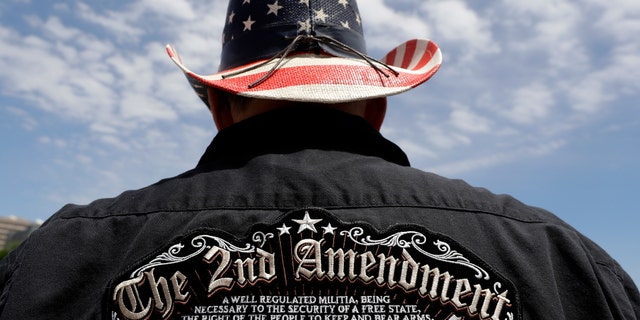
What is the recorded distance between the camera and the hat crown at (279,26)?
2.02 meters

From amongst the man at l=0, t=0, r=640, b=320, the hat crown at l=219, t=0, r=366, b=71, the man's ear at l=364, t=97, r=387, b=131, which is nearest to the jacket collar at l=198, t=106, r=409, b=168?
the man at l=0, t=0, r=640, b=320

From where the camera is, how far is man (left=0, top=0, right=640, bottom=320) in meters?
1.25

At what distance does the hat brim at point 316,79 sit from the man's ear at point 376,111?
116 mm

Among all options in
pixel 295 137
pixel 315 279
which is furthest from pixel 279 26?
pixel 315 279

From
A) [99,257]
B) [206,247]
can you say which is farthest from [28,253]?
[206,247]

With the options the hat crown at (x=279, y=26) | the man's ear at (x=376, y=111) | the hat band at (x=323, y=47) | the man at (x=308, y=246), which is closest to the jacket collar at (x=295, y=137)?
the man at (x=308, y=246)

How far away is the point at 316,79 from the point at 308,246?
614 mm

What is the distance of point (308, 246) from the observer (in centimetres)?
128

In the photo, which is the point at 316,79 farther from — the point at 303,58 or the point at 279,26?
the point at 279,26

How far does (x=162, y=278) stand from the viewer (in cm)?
127

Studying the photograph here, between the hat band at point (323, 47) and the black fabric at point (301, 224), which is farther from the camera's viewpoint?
the hat band at point (323, 47)

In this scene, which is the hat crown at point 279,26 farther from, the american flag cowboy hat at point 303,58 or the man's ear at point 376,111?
the man's ear at point 376,111

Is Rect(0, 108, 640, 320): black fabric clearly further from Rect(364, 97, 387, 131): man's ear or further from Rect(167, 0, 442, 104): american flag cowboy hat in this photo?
Rect(364, 97, 387, 131): man's ear

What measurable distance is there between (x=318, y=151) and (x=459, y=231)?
16.6 inches
